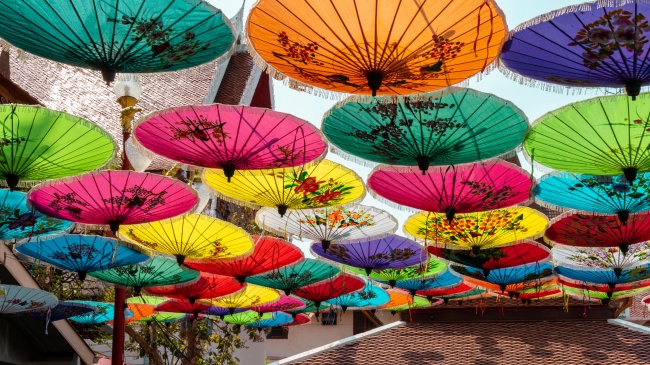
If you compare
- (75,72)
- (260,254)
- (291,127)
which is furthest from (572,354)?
(75,72)

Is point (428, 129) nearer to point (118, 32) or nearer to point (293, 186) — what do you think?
point (293, 186)

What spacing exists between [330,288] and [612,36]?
952 centimetres

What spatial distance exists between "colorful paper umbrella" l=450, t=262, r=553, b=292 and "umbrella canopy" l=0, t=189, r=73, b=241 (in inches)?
260

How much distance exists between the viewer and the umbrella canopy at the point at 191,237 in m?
10.7

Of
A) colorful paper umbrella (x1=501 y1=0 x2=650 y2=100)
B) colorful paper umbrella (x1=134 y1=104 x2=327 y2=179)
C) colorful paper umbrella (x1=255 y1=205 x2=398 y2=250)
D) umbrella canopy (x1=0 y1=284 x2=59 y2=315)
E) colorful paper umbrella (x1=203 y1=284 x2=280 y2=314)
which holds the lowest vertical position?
umbrella canopy (x1=0 y1=284 x2=59 y2=315)

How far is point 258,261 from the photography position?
12438 mm

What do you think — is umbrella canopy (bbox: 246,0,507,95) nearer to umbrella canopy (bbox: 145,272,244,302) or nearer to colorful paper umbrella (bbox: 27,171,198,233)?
colorful paper umbrella (bbox: 27,171,198,233)

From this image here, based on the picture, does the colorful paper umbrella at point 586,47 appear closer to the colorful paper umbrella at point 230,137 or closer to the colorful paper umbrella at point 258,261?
the colorful paper umbrella at point 230,137

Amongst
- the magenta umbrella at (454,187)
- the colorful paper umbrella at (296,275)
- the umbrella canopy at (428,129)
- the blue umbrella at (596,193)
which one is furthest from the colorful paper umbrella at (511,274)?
the umbrella canopy at (428,129)

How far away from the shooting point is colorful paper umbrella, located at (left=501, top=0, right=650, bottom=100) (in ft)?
19.7

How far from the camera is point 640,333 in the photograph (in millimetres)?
12281

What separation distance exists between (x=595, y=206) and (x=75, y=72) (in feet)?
62.2

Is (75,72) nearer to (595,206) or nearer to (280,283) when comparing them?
(280,283)

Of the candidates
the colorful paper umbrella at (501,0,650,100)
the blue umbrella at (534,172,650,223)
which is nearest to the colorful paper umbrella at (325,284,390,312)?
the blue umbrella at (534,172,650,223)
